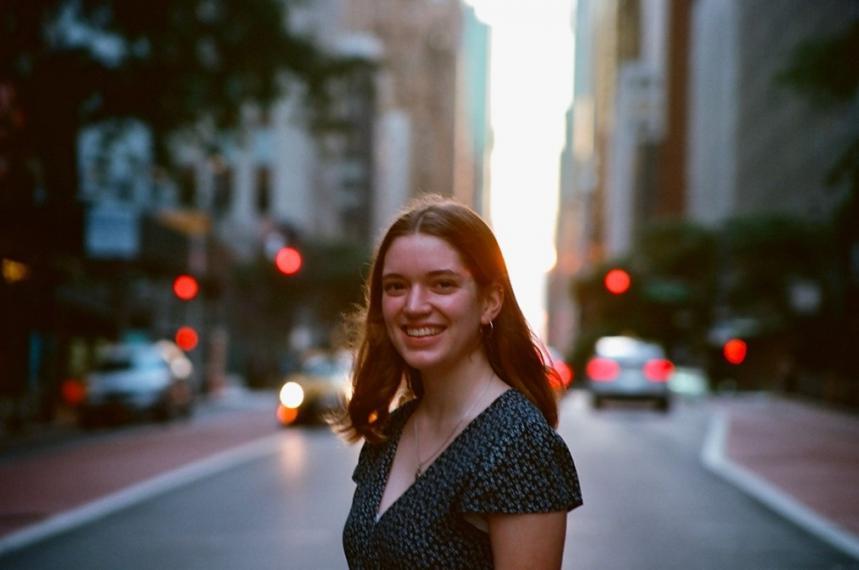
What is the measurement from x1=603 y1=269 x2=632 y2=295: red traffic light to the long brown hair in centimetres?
2170

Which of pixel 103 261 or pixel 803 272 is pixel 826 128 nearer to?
pixel 803 272

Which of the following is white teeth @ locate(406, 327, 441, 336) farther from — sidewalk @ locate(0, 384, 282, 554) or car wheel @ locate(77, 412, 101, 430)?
car wheel @ locate(77, 412, 101, 430)

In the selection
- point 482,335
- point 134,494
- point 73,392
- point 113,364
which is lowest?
point 73,392

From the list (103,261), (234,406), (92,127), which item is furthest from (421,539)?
(234,406)

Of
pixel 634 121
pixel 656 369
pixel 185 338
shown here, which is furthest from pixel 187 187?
pixel 634 121

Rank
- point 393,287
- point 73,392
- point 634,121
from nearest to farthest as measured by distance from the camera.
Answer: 1. point 393,287
2. point 73,392
3. point 634,121

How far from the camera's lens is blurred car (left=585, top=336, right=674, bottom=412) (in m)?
33.7

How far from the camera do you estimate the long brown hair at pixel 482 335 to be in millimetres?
2924

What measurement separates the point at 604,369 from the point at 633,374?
0.75 metres

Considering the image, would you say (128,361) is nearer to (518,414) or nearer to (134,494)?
(134,494)

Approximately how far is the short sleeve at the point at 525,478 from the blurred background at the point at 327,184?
60.1 inches

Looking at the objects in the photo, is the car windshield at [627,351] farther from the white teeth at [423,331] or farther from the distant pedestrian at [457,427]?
the white teeth at [423,331]

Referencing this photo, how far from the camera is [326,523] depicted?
11.9 meters

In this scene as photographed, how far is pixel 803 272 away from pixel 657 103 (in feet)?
233
